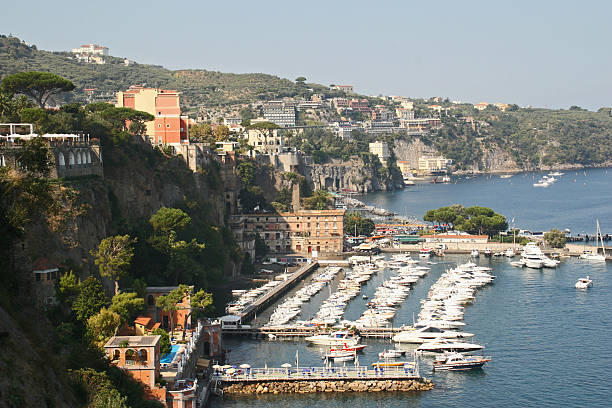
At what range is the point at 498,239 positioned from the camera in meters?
80.1

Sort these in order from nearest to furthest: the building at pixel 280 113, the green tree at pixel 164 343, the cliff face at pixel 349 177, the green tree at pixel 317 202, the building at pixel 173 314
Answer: the green tree at pixel 164 343 < the building at pixel 173 314 < the green tree at pixel 317 202 < the cliff face at pixel 349 177 < the building at pixel 280 113

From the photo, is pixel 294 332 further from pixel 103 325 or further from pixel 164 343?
pixel 103 325

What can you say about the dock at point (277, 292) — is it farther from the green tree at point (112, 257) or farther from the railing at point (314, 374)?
the railing at point (314, 374)

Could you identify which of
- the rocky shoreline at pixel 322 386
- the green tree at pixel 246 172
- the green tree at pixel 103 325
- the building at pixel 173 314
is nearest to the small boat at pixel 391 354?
the rocky shoreline at pixel 322 386

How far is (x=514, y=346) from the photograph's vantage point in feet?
144

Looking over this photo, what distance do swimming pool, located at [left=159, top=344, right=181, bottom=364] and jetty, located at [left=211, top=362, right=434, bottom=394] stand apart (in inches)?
78.9

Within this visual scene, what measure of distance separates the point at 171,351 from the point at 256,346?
8793 mm

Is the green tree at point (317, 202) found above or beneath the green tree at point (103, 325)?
above

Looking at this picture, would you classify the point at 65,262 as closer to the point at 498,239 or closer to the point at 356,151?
the point at 498,239

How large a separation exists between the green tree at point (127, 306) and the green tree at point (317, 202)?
159ft

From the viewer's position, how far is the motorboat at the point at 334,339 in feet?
143

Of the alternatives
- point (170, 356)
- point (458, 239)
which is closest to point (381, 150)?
point (458, 239)

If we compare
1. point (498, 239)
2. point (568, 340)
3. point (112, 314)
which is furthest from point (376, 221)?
point (112, 314)

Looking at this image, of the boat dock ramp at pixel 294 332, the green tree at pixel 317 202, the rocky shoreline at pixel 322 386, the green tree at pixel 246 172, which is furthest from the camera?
the green tree at pixel 317 202
